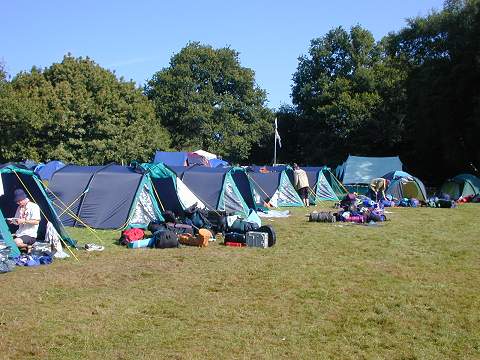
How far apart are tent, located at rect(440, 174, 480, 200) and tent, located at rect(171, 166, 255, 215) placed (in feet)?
41.2

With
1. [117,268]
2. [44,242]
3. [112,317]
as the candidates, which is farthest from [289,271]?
[44,242]

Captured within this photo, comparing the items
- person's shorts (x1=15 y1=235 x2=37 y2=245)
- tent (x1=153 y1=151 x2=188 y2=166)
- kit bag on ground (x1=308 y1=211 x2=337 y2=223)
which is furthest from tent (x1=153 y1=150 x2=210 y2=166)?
person's shorts (x1=15 y1=235 x2=37 y2=245)

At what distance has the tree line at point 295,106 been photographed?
31.1 m

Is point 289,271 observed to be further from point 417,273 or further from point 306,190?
point 306,190

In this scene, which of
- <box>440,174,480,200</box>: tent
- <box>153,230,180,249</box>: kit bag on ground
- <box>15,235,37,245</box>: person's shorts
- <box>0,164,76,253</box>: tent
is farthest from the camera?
<box>440,174,480,200</box>: tent

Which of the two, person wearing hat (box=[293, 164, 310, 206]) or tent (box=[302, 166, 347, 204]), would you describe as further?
tent (box=[302, 166, 347, 204])

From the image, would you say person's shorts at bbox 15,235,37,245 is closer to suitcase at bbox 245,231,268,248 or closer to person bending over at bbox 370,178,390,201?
suitcase at bbox 245,231,268,248

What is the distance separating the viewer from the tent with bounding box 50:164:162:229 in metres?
13.2

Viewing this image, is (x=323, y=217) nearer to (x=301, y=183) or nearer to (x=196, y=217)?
(x=196, y=217)

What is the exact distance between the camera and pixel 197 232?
12.0m

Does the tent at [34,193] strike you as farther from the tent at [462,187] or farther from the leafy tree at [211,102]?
the leafy tree at [211,102]

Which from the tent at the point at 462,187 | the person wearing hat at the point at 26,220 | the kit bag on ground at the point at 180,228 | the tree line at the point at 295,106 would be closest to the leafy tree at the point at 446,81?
the tree line at the point at 295,106

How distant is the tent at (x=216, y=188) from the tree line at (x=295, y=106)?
17151 millimetres

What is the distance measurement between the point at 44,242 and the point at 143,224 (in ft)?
11.6
